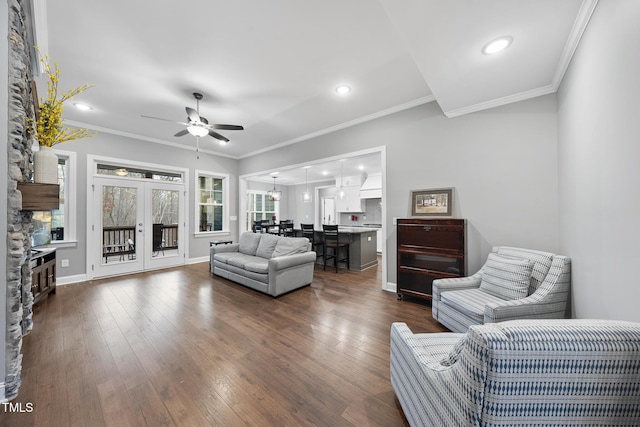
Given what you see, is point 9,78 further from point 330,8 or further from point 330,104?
point 330,104

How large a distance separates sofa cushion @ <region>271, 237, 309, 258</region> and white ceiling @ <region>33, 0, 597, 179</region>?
7.42 feet

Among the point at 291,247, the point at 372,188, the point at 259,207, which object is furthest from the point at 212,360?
the point at 259,207

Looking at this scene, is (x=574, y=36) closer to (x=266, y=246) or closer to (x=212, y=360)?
(x=212, y=360)

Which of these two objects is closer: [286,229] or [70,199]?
[70,199]

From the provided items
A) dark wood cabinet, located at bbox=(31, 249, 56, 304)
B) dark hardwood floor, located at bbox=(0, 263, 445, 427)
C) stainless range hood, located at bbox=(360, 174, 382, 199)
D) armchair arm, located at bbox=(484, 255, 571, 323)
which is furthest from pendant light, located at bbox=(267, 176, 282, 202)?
armchair arm, located at bbox=(484, 255, 571, 323)

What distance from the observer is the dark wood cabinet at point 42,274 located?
10.4 feet

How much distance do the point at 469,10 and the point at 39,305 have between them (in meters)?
5.96

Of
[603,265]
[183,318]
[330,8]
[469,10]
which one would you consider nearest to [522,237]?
[603,265]

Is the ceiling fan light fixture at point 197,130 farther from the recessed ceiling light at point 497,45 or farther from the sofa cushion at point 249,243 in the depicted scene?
the recessed ceiling light at point 497,45

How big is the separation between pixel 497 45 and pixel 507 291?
7.40ft

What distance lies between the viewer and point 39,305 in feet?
10.8

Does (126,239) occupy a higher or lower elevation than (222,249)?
higher

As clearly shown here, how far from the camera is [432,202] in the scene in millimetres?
3488

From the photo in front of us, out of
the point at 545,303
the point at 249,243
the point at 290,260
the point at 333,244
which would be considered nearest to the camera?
the point at 545,303
